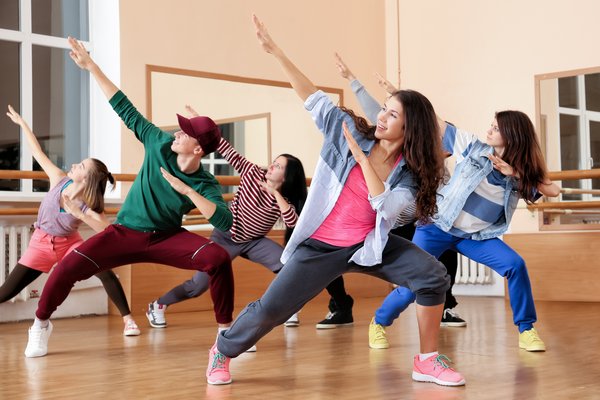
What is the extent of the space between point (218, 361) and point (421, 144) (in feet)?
3.21

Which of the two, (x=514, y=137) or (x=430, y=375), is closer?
(x=430, y=375)

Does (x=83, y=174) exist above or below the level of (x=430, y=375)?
above

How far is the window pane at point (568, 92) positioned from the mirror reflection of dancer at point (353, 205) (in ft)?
13.5

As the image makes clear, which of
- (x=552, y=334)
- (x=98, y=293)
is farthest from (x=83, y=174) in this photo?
(x=552, y=334)

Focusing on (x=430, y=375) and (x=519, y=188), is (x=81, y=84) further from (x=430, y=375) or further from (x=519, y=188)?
(x=430, y=375)

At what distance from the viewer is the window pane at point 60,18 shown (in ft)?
19.1

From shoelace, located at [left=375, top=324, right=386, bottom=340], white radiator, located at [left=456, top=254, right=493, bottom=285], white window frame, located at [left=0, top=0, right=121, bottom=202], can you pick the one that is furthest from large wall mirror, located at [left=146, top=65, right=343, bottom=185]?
shoelace, located at [left=375, top=324, right=386, bottom=340]

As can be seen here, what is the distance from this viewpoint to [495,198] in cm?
372

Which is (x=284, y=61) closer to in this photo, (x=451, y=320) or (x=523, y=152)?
(x=523, y=152)

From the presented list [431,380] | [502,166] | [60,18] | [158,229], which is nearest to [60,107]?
[60,18]

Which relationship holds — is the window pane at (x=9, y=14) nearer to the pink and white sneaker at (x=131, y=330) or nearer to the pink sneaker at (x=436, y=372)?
the pink and white sneaker at (x=131, y=330)

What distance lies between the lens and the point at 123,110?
11.8ft

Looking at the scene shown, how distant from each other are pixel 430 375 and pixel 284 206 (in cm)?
149

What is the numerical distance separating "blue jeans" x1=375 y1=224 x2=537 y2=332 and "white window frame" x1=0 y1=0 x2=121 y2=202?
→ 2633mm
